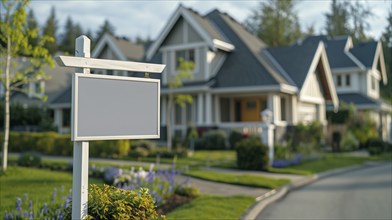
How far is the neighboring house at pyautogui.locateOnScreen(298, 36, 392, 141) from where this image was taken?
1362 inches

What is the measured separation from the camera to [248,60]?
2464 cm

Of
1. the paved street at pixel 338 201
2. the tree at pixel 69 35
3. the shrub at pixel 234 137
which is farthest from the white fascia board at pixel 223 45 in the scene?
the tree at pixel 69 35

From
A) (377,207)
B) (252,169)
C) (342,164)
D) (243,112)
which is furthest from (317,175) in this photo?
(243,112)

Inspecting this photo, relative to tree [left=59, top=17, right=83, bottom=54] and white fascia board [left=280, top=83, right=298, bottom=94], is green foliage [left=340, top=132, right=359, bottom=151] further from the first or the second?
tree [left=59, top=17, right=83, bottom=54]

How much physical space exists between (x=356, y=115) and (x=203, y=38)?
45.5ft

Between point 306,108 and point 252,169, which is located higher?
point 306,108

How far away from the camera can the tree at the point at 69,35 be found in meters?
73.0

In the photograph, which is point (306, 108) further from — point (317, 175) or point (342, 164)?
point (317, 175)

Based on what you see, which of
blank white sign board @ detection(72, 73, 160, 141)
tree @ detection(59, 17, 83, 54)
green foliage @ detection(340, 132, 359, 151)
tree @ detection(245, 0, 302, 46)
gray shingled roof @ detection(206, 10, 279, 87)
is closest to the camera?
blank white sign board @ detection(72, 73, 160, 141)

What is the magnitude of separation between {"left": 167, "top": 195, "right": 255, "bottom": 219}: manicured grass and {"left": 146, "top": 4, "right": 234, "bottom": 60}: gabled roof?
14977 millimetres

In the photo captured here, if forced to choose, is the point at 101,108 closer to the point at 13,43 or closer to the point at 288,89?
the point at 13,43

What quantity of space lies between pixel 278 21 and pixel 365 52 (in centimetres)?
1423

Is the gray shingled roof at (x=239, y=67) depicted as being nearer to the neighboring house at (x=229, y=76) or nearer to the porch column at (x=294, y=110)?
the neighboring house at (x=229, y=76)

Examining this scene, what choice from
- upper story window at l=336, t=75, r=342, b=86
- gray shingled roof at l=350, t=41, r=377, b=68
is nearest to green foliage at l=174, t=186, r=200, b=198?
upper story window at l=336, t=75, r=342, b=86
